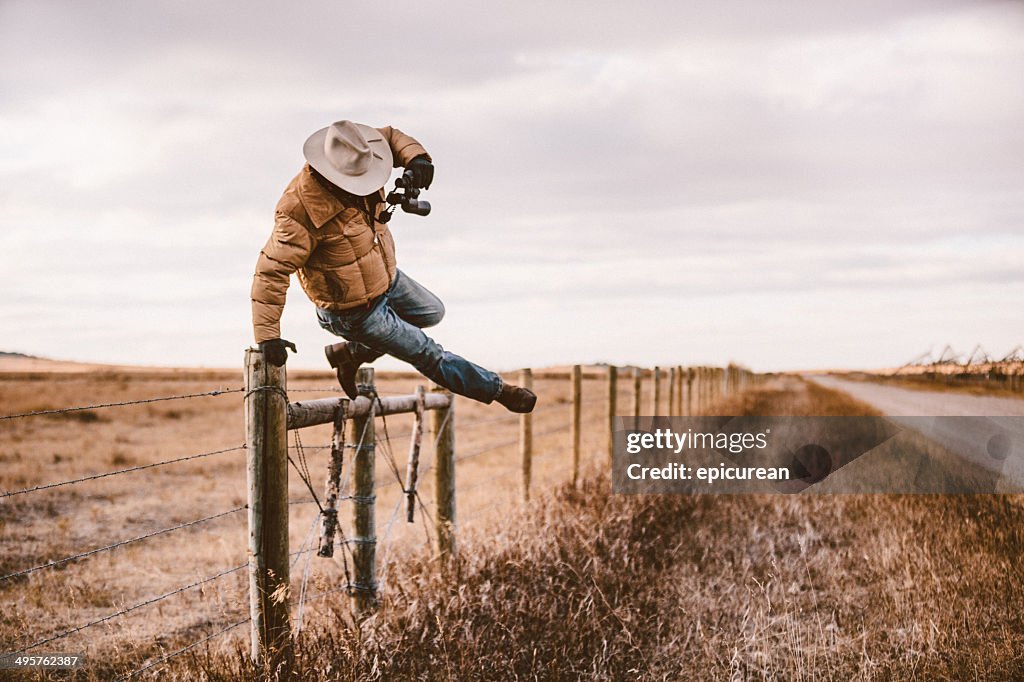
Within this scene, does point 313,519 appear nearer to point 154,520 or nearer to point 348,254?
point 154,520

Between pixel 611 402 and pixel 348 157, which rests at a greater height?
pixel 348 157

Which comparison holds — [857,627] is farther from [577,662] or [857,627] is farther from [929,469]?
[929,469]

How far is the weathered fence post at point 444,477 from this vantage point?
522cm

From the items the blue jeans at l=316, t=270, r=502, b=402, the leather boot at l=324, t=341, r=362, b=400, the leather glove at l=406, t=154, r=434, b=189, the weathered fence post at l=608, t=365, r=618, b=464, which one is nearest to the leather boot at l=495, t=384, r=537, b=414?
the blue jeans at l=316, t=270, r=502, b=402

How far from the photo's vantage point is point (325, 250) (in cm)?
309

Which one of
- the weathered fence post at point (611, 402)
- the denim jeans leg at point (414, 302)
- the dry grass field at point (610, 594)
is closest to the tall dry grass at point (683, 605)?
the dry grass field at point (610, 594)

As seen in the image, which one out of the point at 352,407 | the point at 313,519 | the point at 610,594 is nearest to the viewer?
the point at 352,407

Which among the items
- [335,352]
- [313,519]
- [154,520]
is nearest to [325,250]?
[335,352]

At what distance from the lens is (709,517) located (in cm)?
691

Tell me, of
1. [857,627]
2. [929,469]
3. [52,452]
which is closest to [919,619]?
[857,627]

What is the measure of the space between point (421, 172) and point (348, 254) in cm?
43

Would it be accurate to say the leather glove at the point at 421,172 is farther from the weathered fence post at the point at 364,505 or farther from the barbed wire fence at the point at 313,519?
the weathered fence post at the point at 364,505

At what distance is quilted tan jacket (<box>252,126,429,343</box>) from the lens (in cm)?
296

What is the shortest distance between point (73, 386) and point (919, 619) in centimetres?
4646
